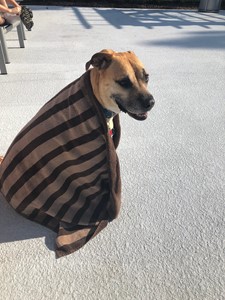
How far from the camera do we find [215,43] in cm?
605

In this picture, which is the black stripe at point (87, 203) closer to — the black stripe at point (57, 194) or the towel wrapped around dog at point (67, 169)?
the towel wrapped around dog at point (67, 169)

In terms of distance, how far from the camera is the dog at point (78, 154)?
154 cm

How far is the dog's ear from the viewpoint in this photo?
1.58m

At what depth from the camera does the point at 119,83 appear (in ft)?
5.22

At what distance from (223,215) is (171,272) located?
25.4 inches

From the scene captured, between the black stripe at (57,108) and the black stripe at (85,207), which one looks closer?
the black stripe at (57,108)

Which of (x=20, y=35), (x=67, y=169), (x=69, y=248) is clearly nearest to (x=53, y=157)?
(x=67, y=169)

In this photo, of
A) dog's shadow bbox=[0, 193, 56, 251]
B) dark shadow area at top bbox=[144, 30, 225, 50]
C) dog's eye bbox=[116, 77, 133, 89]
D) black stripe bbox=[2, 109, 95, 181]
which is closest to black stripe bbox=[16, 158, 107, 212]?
dog's shadow bbox=[0, 193, 56, 251]

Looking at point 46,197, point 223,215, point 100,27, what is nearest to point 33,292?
point 46,197

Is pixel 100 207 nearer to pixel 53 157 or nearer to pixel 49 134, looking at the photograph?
pixel 53 157

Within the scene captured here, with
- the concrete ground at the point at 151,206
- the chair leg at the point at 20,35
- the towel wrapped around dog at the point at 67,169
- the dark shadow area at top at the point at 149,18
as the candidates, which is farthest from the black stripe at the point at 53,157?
the dark shadow area at top at the point at 149,18

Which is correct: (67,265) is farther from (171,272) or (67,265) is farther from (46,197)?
(171,272)

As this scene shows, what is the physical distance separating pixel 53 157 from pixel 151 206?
826mm

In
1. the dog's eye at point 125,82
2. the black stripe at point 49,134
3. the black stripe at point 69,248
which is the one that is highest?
the dog's eye at point 125,82
